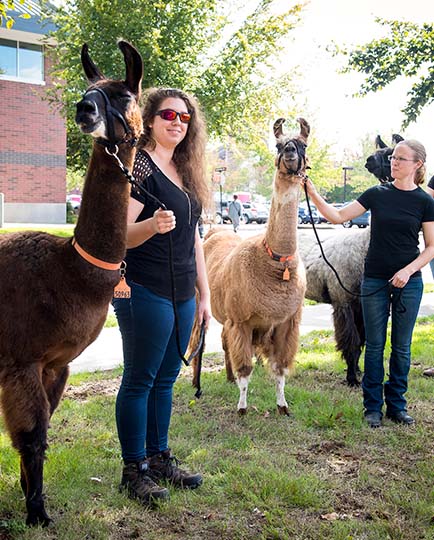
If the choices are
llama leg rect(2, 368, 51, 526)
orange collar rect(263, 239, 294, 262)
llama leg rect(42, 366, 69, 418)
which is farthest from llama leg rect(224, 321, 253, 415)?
llama leg rect(2, 368, 51, 526)

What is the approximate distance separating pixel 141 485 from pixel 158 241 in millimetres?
1368

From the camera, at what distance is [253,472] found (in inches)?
146

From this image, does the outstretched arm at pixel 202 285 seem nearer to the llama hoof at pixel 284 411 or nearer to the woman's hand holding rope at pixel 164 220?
the woman's hand holding rope at pixel 164 220

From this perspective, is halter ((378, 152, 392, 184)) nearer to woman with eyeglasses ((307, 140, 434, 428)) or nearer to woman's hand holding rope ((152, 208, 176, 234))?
woman with eyeglasses ((307, 140, 434, 428))

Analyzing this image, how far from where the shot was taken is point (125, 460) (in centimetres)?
336

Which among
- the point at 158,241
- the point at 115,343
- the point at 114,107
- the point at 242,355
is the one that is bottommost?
the point at 115,343

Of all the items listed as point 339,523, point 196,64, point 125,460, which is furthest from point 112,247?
point 196,64

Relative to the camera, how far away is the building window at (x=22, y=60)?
2278 centimetres

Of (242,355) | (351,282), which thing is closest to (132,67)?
(242,355)

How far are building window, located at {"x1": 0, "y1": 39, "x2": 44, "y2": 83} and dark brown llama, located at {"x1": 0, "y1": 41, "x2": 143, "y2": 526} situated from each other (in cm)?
2195

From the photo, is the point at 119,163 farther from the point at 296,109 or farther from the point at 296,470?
the point at 296,109

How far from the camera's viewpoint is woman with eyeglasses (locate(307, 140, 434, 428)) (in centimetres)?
449

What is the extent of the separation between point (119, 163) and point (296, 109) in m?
20.4

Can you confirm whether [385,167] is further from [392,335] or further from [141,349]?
[141,349]
